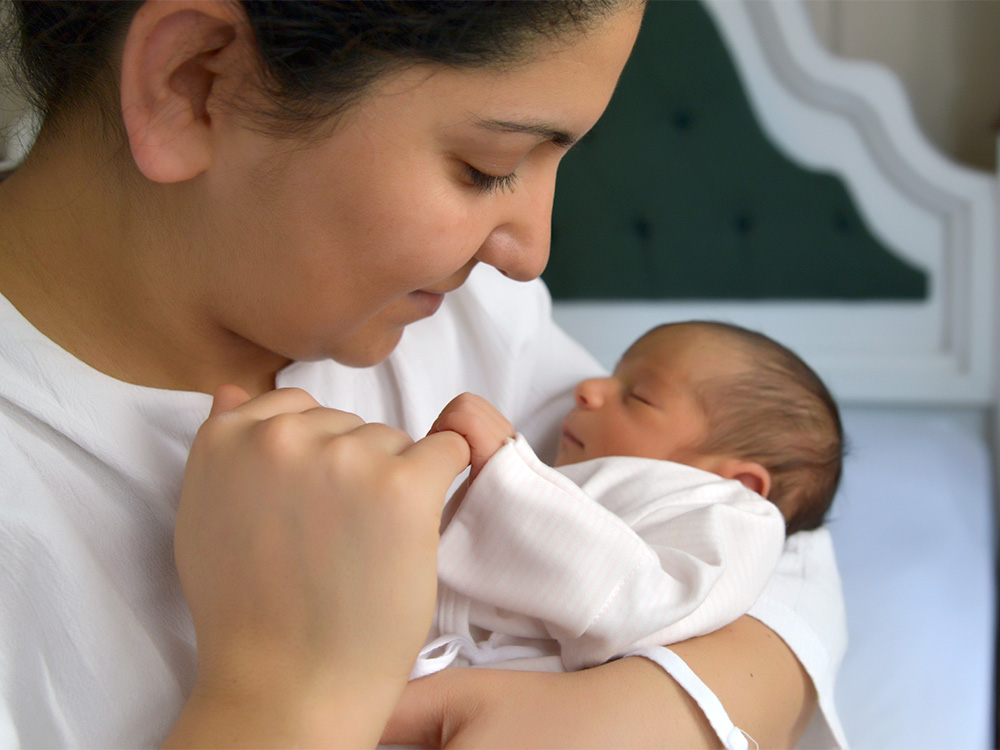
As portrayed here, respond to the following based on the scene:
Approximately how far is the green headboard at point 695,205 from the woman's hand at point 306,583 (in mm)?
1832

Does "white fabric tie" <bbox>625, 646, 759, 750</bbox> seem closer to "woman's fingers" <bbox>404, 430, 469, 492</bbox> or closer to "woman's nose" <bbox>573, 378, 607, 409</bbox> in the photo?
"woman's fingers" <bbox>404, 430, 469, 492</bbox>

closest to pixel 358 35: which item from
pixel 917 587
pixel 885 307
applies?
pixel 917 587

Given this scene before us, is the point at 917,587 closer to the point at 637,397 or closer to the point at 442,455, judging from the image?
the point at 637,397

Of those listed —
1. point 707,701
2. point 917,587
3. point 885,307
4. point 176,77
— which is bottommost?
point 917,587

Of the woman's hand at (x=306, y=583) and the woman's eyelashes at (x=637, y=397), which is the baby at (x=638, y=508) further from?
the woman's hand at (x=306, y=583)

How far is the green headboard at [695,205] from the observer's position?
7.29 feet

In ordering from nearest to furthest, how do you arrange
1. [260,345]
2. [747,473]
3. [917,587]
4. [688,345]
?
[260,345], [747,473], [688,345], [917,587]

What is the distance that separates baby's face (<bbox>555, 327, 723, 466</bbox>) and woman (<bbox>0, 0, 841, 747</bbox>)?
0.36 meters

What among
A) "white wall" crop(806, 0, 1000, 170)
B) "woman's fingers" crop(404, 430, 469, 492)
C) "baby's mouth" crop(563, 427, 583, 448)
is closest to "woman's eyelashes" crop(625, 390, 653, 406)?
"baby's mouth" crop(563, 427, 583, 448)

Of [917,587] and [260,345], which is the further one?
[917,587]

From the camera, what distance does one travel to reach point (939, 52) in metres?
2.26

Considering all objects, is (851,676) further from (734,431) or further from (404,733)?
(404,733)

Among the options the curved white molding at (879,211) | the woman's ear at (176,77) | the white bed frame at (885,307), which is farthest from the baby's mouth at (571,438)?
the curved white molding at (879,211)

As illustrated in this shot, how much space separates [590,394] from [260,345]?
493mm
